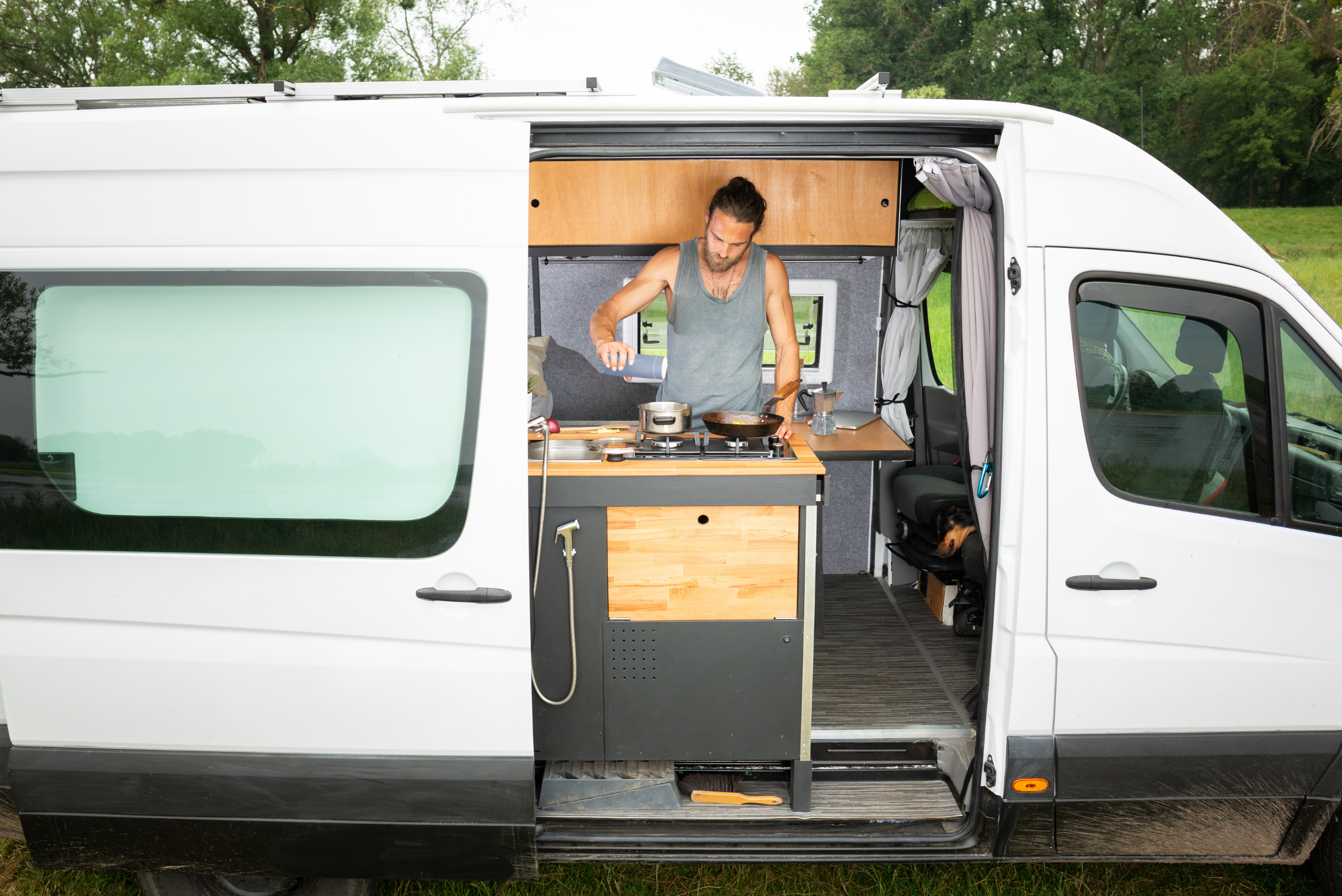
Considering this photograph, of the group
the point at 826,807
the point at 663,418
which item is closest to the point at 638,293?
the point at 663,418

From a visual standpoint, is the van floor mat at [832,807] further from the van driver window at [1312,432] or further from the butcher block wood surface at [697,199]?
the butcher block wood surface at [697,199]

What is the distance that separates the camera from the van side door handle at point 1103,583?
210cm

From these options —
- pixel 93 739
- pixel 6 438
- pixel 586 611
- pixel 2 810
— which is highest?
pixel 6 438

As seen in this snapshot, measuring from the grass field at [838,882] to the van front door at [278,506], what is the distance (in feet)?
2.34

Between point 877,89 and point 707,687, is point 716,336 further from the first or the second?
point 707,687

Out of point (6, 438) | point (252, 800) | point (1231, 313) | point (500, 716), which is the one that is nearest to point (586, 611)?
point (500, 716)

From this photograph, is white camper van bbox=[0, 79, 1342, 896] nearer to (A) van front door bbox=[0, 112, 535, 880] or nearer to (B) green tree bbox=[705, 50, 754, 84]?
(A) van front door bbox=[0, 112, 535, 880]

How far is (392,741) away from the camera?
2111 mm

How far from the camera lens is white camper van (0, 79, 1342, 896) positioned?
200 cm

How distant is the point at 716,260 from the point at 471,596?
1.88 m

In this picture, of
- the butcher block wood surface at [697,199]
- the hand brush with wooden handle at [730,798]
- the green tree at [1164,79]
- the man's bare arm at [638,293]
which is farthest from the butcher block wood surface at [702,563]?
the green tree at [1164,79]

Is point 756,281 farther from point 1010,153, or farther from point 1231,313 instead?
point 1231,313

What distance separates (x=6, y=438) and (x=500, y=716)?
1361 millimetres

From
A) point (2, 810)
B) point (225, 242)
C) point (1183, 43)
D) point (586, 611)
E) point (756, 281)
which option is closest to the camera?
point (225, 242)
